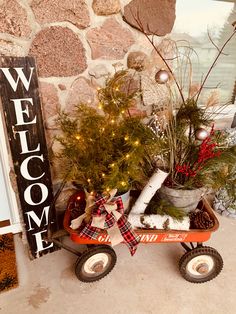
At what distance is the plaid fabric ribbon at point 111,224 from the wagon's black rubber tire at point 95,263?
0.12 m

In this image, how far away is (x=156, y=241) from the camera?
127 centimetres

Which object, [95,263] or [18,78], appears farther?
[95,263]

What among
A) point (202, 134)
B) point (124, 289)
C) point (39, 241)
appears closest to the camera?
point (202, 134)

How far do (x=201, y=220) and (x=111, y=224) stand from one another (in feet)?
1.56

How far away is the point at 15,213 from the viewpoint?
1600mm

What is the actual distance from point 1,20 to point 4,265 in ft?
4.18

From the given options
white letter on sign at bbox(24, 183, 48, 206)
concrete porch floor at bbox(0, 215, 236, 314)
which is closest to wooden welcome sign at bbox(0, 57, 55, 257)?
white letter on sign at bbox(24, 183, 48, 206)

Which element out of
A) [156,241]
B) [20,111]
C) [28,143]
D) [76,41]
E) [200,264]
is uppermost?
[76,41]

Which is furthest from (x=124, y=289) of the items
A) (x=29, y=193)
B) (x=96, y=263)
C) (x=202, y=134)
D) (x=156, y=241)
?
(x=202, y=134)

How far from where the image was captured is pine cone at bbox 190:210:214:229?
4.19ft

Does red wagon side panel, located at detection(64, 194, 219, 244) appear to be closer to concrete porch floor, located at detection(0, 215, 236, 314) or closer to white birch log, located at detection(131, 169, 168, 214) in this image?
white birch log, located at detection(131, 169, 168, 214)

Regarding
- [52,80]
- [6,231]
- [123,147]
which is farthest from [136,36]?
[6,231]

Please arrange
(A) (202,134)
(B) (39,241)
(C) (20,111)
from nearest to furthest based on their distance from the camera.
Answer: (A) (202,134)
(C) (20,111)
(B) (39,241)

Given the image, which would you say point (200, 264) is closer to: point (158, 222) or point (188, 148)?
point (158, 222)
